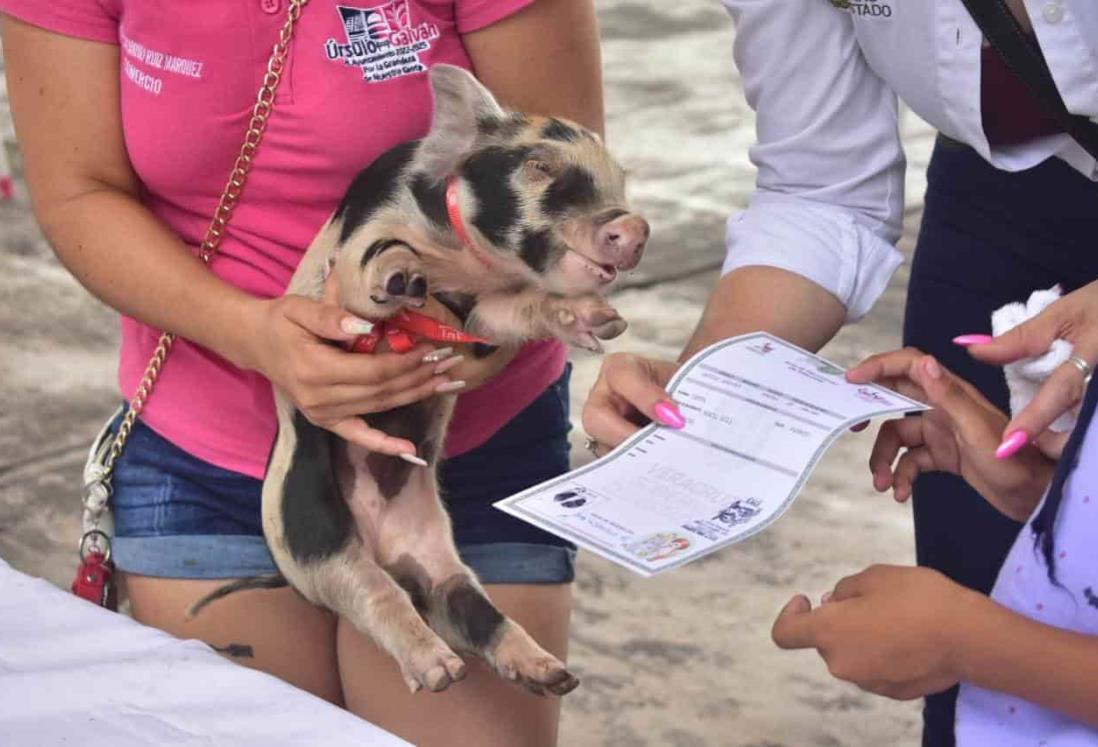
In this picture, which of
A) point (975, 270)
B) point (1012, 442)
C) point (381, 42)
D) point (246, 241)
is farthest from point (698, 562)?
point (1012, 442)

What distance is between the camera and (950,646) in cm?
122

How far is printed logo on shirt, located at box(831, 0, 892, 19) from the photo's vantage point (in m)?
1.62

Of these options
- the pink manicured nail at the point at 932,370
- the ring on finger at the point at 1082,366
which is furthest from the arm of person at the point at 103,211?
the ring on finger at the point at 1082,366

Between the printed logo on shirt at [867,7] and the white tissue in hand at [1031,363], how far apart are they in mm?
346

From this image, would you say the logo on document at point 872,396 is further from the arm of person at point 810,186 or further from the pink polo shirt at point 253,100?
the pink polo shirt at point 253,100

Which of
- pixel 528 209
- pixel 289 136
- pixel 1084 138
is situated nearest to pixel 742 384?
pixel 528 209

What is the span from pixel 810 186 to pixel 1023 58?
0.31 metres

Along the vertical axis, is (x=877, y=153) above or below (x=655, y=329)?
above

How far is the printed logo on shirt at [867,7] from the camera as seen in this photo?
5.31 feet

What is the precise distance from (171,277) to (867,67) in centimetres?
73

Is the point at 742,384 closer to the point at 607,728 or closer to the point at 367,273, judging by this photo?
the point at 367,273

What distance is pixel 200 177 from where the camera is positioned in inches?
69.7

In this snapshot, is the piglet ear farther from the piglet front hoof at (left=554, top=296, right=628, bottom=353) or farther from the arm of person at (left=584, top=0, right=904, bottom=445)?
the arm of person at (left=584, top=0, right=904, bottom=445)

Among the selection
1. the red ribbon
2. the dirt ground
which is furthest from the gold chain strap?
the dirt ground
